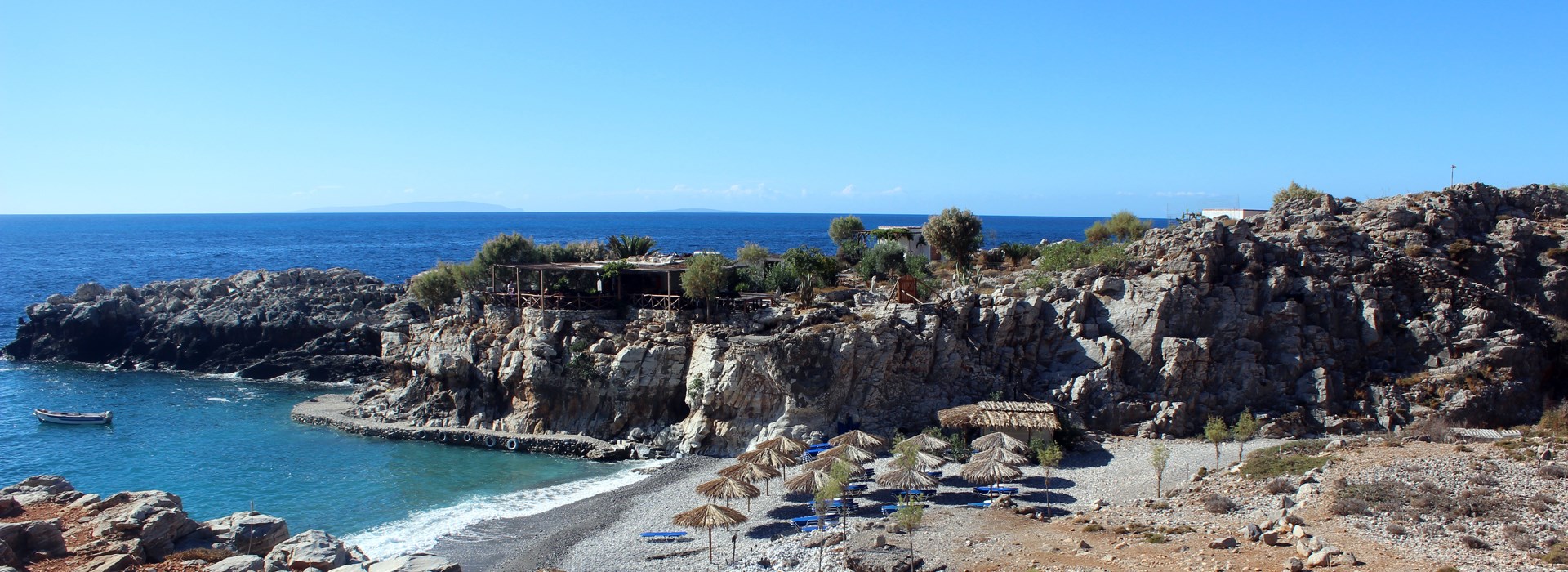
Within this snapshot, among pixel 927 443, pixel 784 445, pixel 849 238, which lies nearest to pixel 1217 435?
pixel 927 443

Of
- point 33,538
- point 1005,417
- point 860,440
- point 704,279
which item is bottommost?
point 860,440

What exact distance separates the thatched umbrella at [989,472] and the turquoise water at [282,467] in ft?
39.4

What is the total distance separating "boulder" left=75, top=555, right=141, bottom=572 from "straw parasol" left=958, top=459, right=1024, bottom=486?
1840 cm

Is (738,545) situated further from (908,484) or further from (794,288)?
(794,288)

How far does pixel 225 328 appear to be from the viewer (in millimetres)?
53219

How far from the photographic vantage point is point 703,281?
3538 centimetres

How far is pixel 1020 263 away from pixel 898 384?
15825 millimetres

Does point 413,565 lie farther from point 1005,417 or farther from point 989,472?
point 1005,417

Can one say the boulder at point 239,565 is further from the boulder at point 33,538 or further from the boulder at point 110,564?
the boulder at point 33,538

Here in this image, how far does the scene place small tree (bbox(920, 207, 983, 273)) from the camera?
44969mm

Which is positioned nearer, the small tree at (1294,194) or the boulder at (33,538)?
the boulder at (33,538)

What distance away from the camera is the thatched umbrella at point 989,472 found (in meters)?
24.1

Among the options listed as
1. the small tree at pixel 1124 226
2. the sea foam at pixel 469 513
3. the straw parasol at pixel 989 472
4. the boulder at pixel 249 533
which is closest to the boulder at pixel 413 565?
the boulder at pixel 249 533

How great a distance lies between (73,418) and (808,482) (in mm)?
33488
